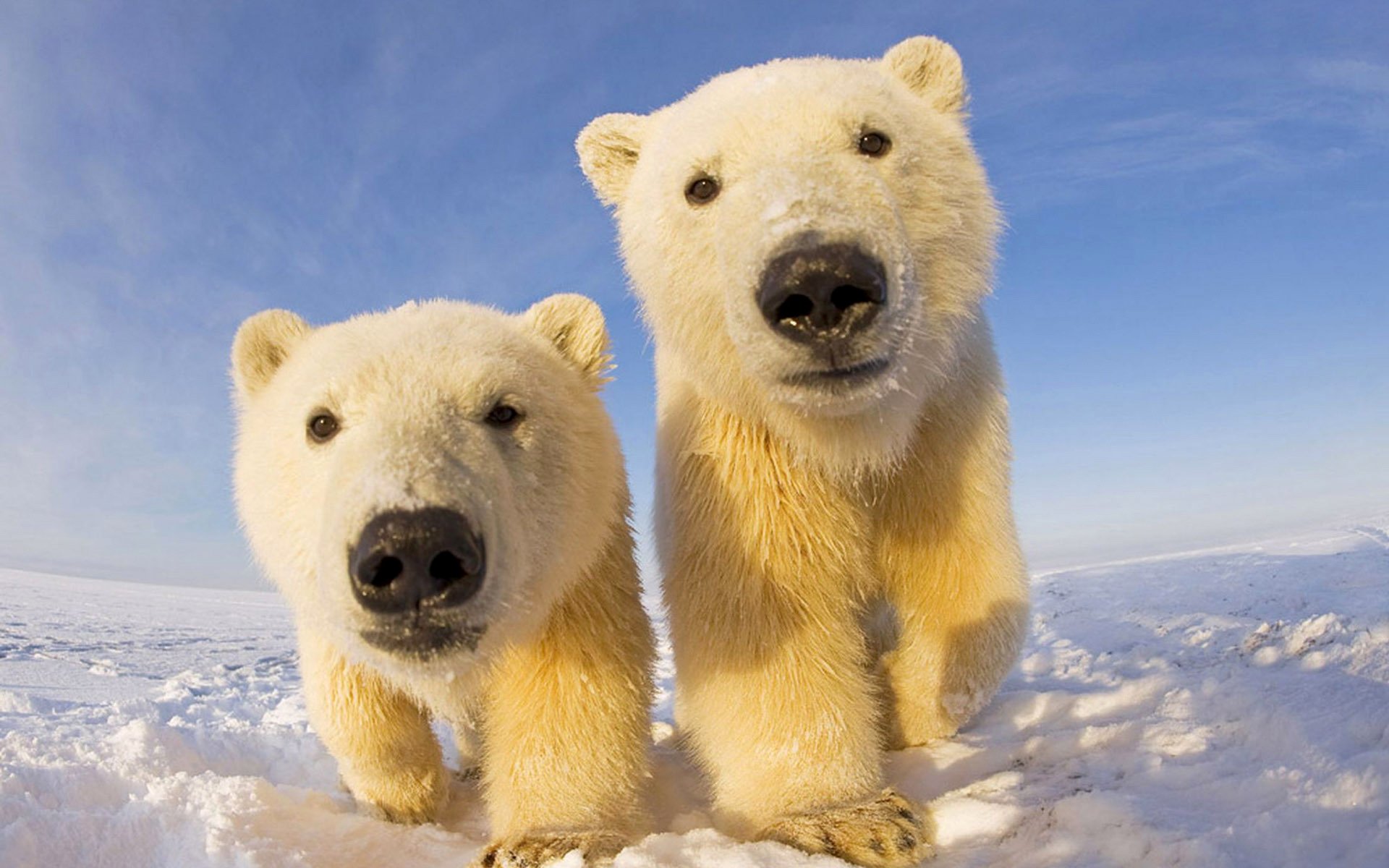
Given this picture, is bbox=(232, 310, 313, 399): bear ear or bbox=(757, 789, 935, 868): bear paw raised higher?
bbox=(232, 310, 313, 399): bear ear

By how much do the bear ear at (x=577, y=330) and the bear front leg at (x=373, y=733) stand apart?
1.45m

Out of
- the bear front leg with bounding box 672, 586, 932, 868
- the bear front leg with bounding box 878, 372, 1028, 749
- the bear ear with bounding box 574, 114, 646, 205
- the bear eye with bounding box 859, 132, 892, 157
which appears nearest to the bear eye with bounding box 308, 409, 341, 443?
the bear front leg with bounding box 672, 586, 932, 868

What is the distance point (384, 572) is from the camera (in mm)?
1958

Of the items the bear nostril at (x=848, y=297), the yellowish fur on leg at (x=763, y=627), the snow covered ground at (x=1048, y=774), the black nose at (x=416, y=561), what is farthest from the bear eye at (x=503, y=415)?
the snow covered ground at (x=1048, y=774)

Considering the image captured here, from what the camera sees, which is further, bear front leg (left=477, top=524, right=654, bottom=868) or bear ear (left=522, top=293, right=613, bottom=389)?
bear ear (left=522, top=293, right=613, bottom=389)

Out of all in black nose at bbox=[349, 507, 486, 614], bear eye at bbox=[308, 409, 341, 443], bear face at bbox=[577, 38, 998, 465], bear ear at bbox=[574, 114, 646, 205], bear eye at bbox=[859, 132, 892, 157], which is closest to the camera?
black nose at bbox=[349, 507, 486, 614]

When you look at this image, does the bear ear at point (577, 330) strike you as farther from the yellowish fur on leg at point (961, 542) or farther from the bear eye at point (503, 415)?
the yellowish fur on leg at point (961, 542)

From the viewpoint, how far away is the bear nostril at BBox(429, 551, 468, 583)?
1992mm

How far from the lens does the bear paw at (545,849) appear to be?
7.52 ft

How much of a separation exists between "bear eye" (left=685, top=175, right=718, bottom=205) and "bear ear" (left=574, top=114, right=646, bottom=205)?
0.59m

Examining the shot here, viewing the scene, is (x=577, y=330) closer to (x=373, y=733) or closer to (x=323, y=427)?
(x=323, y=427)

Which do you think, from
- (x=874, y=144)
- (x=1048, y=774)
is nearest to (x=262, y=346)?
(x=874, y=144)

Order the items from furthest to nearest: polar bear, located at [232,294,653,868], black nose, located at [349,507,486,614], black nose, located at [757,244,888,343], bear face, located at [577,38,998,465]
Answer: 1. bear face, located at [577,38,998,465]
2. black nose, located at [757,244,888,343]
3. polar bear, located at [232,294,653,868]
4. black nose, located at [349,507,486,614]

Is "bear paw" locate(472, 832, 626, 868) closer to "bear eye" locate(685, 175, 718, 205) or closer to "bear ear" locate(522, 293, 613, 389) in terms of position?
"bear ear" locate(522, 293, 613, 389)
